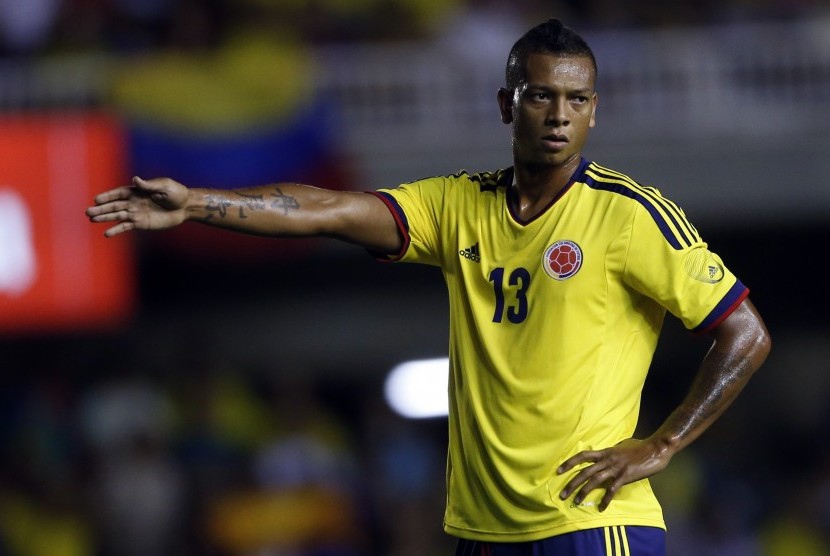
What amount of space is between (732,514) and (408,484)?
86.2 inches

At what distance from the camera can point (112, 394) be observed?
36.8 feet

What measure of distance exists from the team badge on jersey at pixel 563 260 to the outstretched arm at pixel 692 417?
446 millimetres

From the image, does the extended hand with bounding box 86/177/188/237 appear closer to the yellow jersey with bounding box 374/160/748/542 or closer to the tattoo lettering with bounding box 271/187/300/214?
the tattoo lettering with bounding box 271/187/300/214

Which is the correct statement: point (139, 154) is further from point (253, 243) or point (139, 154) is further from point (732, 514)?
point (732, 514)

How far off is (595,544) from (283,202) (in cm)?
133

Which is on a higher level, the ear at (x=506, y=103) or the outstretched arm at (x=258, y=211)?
the ear at (x=506, y=103)

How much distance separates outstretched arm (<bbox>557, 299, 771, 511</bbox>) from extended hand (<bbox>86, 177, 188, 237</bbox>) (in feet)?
4.31

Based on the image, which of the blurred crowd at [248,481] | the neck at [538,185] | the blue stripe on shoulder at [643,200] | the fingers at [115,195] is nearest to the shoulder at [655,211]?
the blue stripe on shoulder at [643,200]

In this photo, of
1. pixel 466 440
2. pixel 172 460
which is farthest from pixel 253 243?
pixel 466 440

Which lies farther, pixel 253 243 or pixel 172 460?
pixel 253 243

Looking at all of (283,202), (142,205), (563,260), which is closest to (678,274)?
(563,260)

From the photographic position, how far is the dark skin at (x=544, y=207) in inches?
171

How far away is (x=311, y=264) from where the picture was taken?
13180 millimetres

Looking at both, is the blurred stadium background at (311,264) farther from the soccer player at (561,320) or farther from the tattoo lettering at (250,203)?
the tattoo lettering at (250,203)
